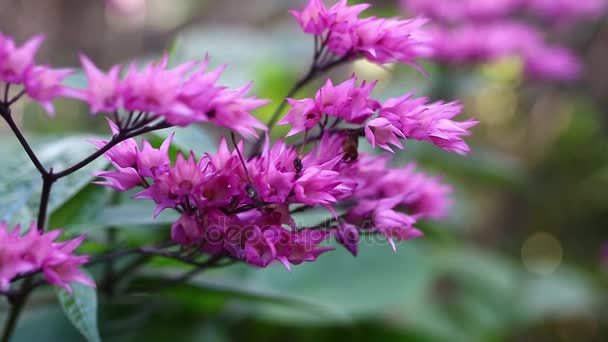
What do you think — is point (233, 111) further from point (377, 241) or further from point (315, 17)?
point (377, 241)

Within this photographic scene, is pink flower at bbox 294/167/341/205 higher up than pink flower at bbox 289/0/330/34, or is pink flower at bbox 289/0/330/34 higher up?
pink flower at bbox 289/0/330/34

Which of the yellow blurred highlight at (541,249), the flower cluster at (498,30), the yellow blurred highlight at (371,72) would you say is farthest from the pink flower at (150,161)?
the yellow blurred highlight at (541,249)

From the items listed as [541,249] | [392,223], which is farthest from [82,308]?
[541,249]

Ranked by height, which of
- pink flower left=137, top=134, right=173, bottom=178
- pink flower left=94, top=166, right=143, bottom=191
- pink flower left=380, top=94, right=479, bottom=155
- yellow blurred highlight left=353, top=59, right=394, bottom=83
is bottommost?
pink flower left=94, top=166, right=143, bottom=191

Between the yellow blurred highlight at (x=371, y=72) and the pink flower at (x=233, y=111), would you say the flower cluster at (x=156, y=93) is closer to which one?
the pink flower at (x=233, y=111)

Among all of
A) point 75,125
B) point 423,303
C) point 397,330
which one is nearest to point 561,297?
point 423,303

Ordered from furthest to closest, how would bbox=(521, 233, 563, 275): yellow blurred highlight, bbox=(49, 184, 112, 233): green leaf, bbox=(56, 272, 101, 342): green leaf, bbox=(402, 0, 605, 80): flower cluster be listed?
bbox=(521, 233, 563, 275): yellow blurred highlight < bbox=(402, 0, 605, 80): flower cluster < bbox=(49, 184, 112, 233): green leaf < bbox=(56, 272, 101, 342): green leaf

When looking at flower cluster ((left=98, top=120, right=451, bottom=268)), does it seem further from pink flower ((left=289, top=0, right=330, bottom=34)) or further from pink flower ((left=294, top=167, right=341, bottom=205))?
pink flower ((left=289, top=0, right=330, bottom=34))

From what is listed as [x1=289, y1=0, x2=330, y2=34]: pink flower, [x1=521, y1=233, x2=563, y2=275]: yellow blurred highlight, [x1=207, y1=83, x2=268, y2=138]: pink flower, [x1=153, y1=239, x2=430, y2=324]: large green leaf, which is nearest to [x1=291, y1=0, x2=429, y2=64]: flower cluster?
[x1=289, y1=0, x2=330, y2=34]: pink flower
